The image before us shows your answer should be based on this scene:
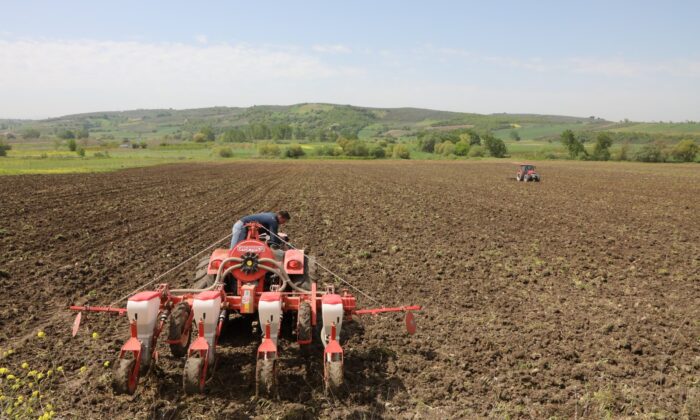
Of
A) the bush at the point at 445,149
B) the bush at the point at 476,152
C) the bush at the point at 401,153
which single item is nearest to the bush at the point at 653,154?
the bush at the point at 476,152

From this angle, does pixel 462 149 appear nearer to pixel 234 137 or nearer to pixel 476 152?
pixel 476 152

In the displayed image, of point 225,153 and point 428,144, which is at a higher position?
point 428,144

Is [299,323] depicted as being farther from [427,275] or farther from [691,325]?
[691,325]

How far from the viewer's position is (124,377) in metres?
4.59

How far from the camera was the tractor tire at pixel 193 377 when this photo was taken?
4.64m

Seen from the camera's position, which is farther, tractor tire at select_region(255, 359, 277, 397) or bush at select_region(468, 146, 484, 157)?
bush at select_region(468, 146, 484, 157)

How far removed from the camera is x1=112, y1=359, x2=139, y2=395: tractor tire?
4578 mm

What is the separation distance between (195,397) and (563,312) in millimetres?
5738

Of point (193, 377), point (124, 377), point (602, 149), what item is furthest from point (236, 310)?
point (602, 149)

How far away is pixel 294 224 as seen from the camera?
16562 mm

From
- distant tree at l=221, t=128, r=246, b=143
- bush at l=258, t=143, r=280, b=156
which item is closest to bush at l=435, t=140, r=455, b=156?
bush at l=258, t=143, r=280, b=156

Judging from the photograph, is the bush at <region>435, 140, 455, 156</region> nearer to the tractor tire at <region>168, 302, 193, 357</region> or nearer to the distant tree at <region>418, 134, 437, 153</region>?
the distant tree at <region>418, 134, 437, 153</region>

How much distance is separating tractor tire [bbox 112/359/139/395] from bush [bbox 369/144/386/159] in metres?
89.3

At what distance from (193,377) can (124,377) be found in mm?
631
